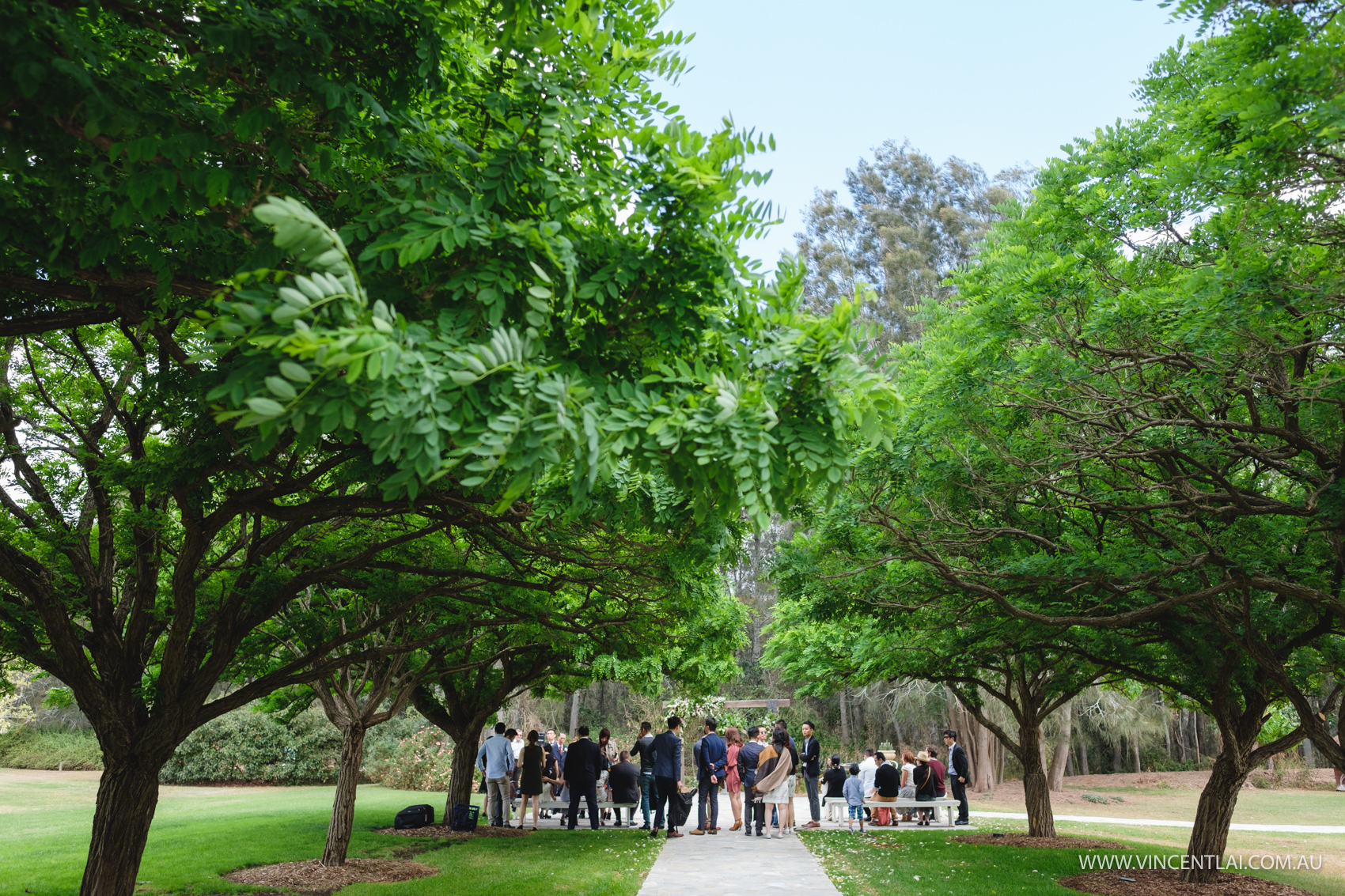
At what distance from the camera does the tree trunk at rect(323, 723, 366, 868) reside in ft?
40.9

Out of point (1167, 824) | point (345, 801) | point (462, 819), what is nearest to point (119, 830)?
point (345, 801)

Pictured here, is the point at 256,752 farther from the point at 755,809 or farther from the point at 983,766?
the point at 983,766

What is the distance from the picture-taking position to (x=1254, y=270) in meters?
6.07

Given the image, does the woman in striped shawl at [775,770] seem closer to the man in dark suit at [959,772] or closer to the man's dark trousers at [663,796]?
the man's dark trousers at [663,796]

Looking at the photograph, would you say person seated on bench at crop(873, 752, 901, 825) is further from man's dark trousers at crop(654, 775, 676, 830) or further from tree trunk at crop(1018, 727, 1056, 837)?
man's dark trousers at crop(654, 775, 676, 830)

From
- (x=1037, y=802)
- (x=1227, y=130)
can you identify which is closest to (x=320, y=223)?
(x=1227, y=130)

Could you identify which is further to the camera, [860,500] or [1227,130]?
[860,500]

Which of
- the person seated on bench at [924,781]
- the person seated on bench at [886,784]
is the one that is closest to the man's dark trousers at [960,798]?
the person seated on bench at [924,781]

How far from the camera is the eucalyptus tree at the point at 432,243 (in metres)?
2.85

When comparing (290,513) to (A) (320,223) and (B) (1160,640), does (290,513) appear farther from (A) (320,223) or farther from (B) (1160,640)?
(B) (1160,640)

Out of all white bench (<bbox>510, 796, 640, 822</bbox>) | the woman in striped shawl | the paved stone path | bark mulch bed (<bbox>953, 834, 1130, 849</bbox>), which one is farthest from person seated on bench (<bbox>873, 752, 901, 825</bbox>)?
white bench (<bbox>510, 796, 640, 822</bbox>)

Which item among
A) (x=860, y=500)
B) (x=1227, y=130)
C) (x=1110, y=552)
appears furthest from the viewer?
(x=860, y=500)

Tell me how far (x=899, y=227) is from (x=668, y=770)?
30624 millimetres

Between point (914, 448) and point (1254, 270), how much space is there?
3.75 meters
